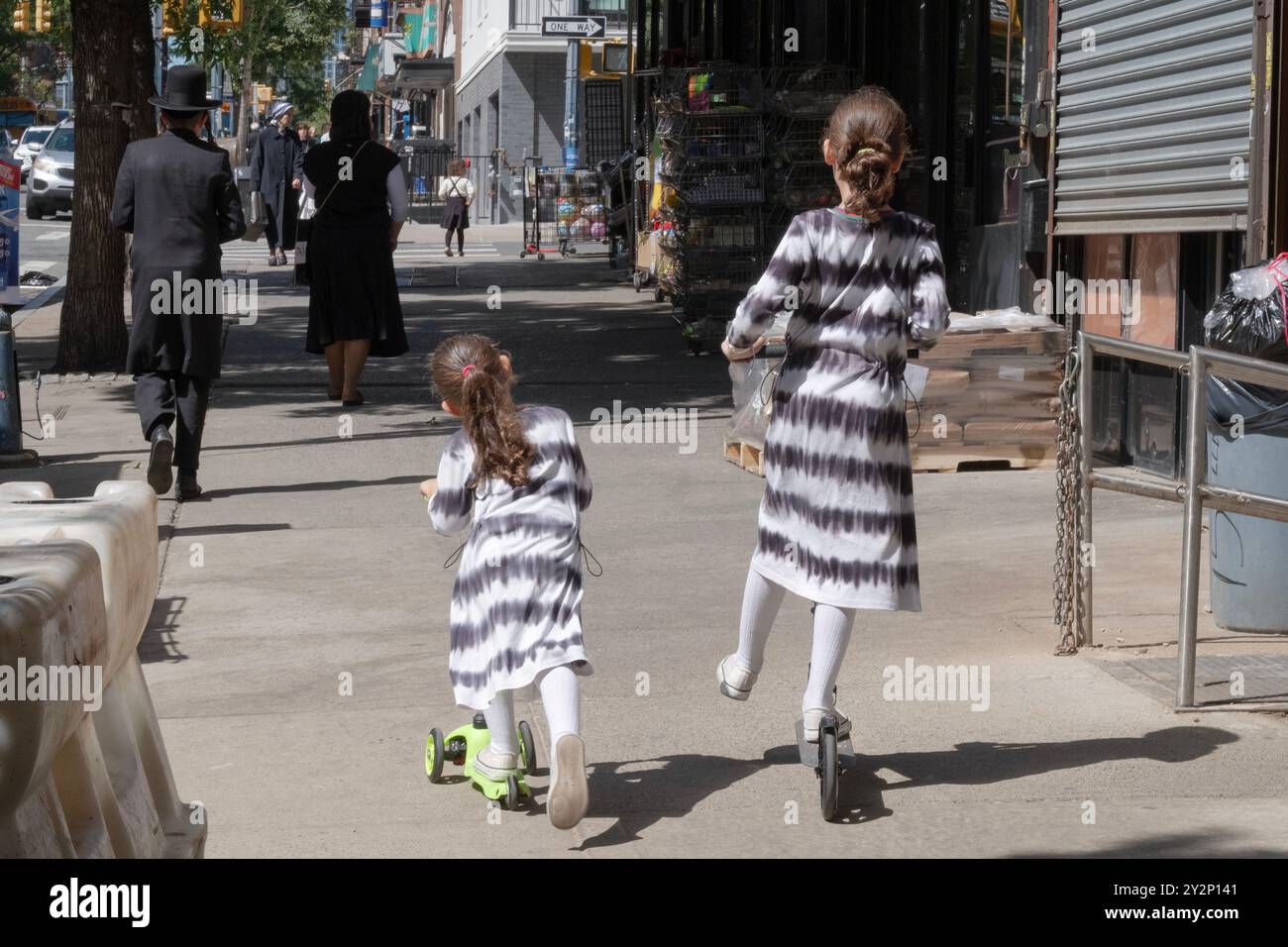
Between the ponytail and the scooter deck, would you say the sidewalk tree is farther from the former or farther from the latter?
the scooter deck

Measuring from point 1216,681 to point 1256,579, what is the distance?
0.70m

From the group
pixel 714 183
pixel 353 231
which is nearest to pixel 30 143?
pixel 714 183

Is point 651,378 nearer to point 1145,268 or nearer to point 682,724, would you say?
point 1145,268

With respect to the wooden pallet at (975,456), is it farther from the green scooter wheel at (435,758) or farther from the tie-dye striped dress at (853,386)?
the green scooter wheel at (435,758)

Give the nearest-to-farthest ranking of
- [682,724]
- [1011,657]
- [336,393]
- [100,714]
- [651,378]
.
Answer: [100,714], [682,724], [1011,657], [336,393], [651,378]

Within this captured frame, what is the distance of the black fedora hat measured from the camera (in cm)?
923

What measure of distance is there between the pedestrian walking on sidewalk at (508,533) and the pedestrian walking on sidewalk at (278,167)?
722 inches

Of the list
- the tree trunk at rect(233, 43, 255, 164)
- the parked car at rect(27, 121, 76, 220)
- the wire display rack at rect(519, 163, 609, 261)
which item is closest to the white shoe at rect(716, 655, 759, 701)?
Answer: the wire display rack at rect(519, 163, 609, 261)

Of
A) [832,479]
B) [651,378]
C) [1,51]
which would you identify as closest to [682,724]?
[832,479]

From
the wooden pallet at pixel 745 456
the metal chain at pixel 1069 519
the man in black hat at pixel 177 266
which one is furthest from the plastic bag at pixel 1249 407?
the man in black hat at pixel 177 266

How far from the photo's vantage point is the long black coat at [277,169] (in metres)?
22.8

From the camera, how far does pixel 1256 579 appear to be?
20.7ft

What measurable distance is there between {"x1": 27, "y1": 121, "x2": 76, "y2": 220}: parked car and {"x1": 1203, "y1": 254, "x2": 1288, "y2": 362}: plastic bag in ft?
107
